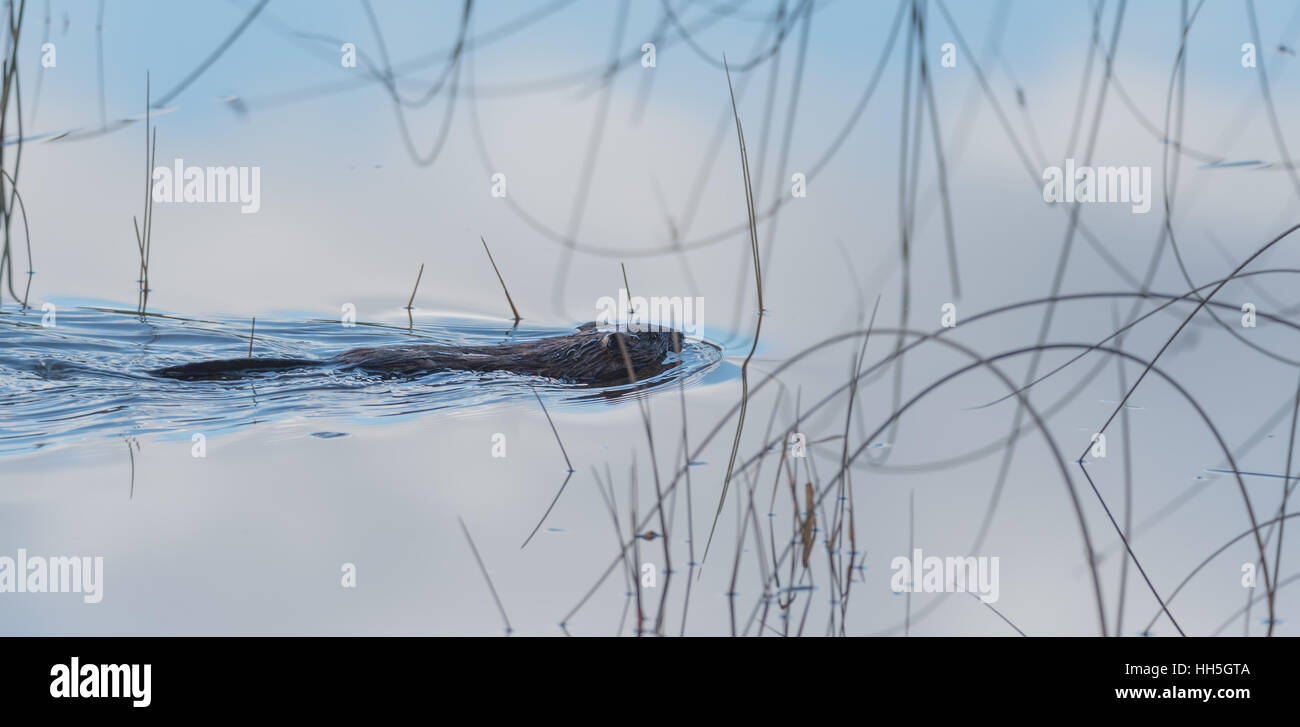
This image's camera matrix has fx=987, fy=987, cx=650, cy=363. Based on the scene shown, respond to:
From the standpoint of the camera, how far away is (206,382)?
15.5ft

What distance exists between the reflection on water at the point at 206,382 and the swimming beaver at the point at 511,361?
4.6 inches

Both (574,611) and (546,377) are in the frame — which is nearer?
(574,611)

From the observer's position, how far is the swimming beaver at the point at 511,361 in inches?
195

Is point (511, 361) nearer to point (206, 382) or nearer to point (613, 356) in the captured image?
point (613, 356)

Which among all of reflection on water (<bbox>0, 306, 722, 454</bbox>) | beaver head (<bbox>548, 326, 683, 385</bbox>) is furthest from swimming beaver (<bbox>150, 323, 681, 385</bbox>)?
reflection on water (<bbox>0, 306, 722, 454</bbox>)

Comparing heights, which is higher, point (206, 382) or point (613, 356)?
point (613, 356)

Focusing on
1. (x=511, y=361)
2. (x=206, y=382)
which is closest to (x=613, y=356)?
(x=511, y=361)

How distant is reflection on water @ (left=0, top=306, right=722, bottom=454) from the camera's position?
3.92 metres

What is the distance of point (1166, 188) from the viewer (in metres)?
2.62

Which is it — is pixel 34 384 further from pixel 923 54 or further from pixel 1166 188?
pixel 1166 188

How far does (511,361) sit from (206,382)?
1480 millimetres

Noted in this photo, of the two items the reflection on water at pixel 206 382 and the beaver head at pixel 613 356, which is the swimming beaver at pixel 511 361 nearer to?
the beaver head at pixel 613 356
